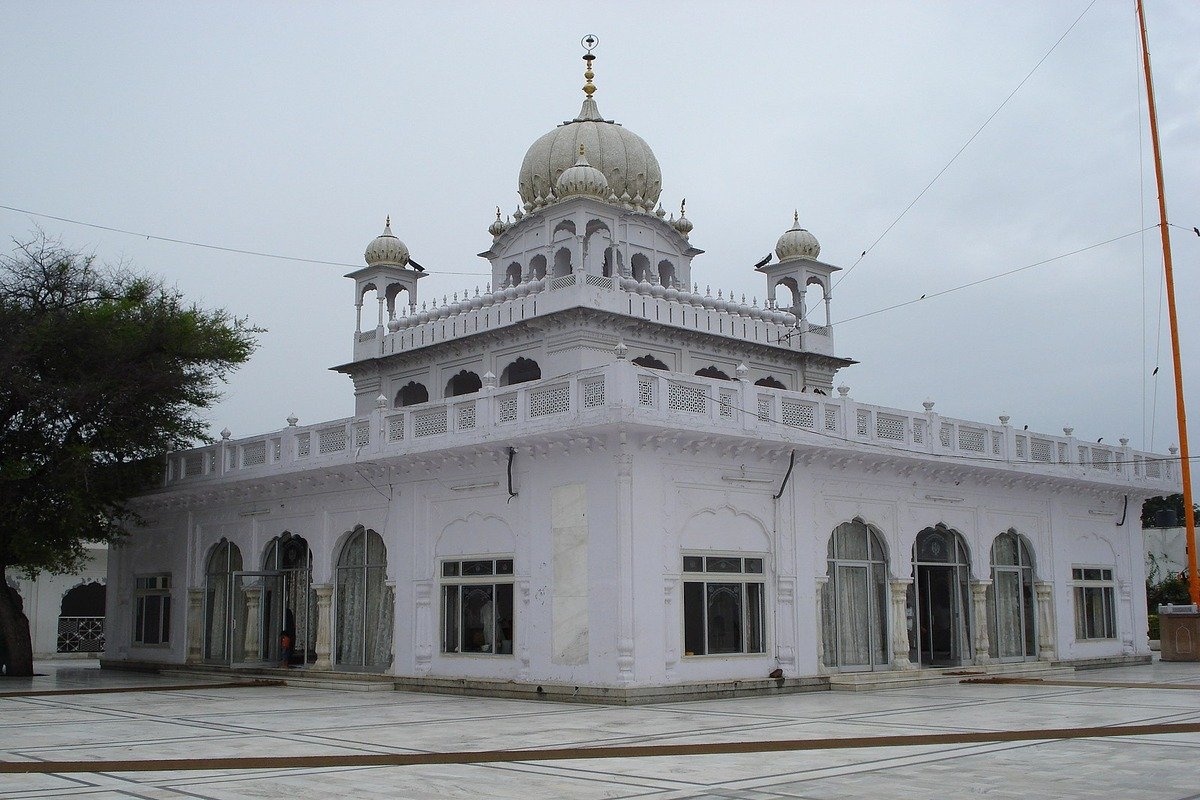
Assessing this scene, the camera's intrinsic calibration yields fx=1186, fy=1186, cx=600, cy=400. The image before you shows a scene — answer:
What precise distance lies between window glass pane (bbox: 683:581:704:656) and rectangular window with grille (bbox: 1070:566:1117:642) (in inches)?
421

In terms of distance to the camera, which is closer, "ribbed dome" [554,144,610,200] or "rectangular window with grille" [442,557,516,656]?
"rectangular window with grille" [442,557,516,656]

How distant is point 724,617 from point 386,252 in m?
17.1

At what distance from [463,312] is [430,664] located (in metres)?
11.4

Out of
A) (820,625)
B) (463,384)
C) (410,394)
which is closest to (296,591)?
(463,384)

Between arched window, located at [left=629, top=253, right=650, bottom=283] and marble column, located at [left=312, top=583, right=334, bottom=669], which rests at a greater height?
arched window, located at [left=629, top=253, right=650, bottom=283]

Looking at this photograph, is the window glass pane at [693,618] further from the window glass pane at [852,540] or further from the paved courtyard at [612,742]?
the window glass pane at [852,540]

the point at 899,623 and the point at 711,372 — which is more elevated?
the point at 711,372

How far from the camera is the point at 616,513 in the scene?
17.0 metres

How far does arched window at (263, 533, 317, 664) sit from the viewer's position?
75.9 feet

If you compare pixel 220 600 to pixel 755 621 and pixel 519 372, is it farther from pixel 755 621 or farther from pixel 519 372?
pixel 755 621

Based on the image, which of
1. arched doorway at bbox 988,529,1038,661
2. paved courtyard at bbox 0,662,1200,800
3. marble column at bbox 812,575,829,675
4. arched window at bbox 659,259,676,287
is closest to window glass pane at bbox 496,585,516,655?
paved courtyard at bbox 0,662,1200,800

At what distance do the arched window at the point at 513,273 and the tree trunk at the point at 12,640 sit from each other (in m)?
13.3

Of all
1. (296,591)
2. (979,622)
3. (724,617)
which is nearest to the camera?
(724,617)

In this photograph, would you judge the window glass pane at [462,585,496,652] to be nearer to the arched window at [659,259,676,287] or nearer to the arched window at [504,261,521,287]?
the arched window at [504,261,521,287]
